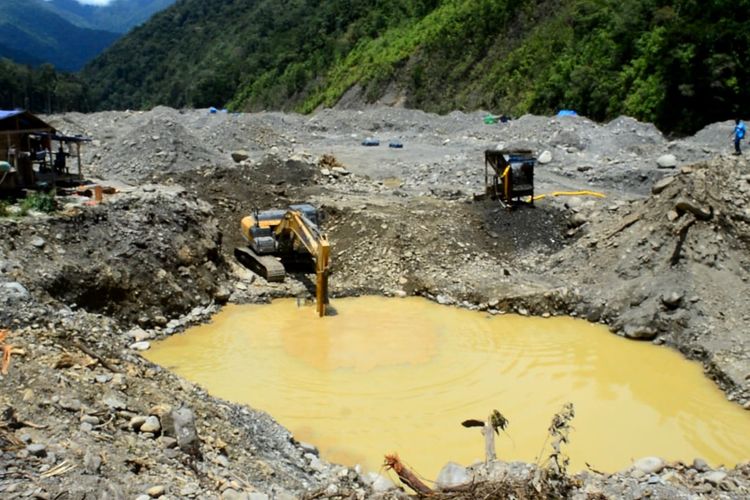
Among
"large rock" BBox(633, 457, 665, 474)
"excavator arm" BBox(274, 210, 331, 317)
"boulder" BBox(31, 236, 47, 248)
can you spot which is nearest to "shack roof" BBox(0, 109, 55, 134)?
"boulder" BBox(31, 236, 47, 248)

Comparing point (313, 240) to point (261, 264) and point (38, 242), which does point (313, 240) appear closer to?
point (261, 264)

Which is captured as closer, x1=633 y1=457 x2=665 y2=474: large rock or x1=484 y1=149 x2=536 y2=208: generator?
x1=633 y1=457 x2=665 y2=474: large rock

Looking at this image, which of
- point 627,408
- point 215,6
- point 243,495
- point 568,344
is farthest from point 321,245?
point 215,6

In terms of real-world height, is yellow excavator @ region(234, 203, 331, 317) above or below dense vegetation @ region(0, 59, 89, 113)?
below

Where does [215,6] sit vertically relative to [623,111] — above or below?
above

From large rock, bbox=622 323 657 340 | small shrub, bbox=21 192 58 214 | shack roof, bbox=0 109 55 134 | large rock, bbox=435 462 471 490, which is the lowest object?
A: large rock, bbox=435 462 471 490

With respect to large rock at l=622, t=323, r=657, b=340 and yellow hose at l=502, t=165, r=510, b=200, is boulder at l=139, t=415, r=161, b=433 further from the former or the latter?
yellow hose at l=502, t=165, r=510, b=200

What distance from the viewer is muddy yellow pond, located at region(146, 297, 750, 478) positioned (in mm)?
10766

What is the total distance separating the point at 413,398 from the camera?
1209 centimetres

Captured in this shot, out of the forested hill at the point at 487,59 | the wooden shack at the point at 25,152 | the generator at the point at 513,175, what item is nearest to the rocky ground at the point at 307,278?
the generator at the point at 513,175

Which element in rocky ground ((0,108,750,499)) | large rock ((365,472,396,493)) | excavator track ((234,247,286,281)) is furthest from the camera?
excavator track ((234,247,286,281))

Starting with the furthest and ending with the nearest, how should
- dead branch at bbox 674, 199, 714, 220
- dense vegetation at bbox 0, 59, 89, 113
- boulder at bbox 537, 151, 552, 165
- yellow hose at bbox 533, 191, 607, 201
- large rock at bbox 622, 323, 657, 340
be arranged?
dense vegetation at bbox 0, 59, 89, 113 < boulder at bbox 537, 151, 552, 165 < yellow hose at bbox 533, 191, 607, 201 < dead branch at bbox 674, 199, 714, 220 < large rock at bbox 622, 323, 657, 340

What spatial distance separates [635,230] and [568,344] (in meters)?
3.53

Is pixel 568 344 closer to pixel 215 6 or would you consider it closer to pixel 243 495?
pixel 243 495
